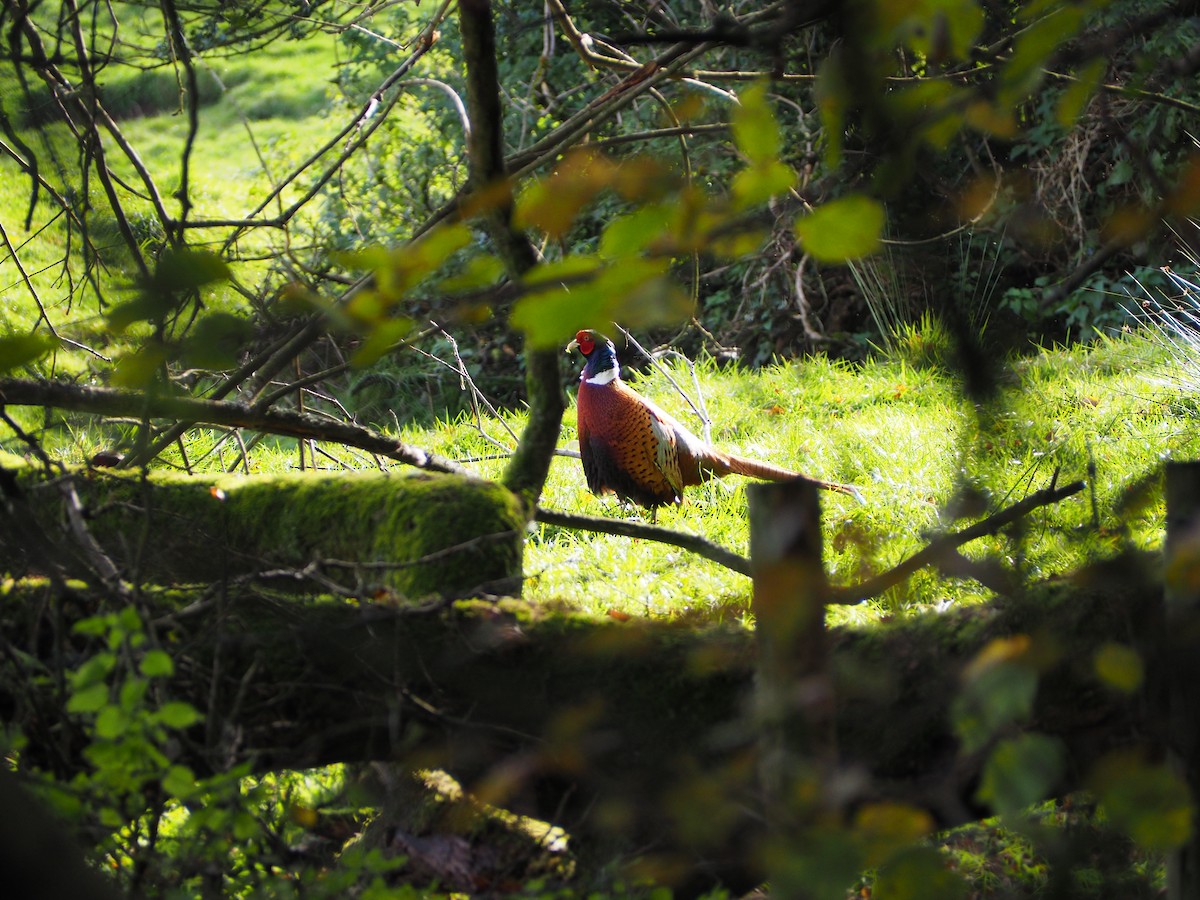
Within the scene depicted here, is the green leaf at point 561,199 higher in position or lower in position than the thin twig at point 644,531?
higher

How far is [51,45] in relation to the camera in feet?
16.9

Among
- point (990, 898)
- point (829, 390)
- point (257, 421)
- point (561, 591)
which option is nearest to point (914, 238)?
point (257, 421)

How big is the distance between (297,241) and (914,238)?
7787mm

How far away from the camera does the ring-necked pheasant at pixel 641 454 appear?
499 cm

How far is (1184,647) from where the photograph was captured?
110 centimetres

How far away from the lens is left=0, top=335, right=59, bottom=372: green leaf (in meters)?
0.78

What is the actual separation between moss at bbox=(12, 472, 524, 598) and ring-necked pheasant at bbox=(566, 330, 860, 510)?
2.62m

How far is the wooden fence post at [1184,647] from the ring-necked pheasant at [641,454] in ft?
11.0

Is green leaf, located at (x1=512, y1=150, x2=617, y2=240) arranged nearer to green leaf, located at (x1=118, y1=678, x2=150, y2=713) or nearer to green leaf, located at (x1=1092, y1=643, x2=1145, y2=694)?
green leaf, located at (x1=1092, y1=643, x2=1145, y2=694)

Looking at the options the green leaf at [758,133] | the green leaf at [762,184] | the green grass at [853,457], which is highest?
the green leaf at [758,133]

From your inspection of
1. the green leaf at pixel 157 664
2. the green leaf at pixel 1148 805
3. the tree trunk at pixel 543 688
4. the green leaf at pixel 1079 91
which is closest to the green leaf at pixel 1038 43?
the green leaf at pixel 1079 91

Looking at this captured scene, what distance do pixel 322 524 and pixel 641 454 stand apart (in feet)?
9.00

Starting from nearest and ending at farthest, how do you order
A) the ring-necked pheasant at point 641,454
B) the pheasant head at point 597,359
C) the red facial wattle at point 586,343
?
1. the ring-necked pheasant at point 641,454
2. the pheasant head at point 597,359
3. the red facial wattle at point 586,343

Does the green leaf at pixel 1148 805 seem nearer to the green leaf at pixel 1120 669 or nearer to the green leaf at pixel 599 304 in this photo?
the green leaf at pixel 1120 669
